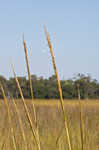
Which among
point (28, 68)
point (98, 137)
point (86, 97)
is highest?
point (28, 68)

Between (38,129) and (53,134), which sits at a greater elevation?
(38,129)

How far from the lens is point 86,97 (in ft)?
5.15

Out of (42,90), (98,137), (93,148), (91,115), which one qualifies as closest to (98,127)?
(98,137)

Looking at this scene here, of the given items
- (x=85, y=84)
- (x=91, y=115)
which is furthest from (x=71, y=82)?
(x=91, y=115)

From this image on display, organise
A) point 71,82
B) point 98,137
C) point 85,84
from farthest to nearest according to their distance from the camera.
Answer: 1. point 98,137
2. point 85,84
3. point 71,82

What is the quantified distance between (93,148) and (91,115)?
246 centimetres

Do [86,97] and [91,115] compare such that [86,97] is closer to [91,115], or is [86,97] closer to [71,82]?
[71,82]

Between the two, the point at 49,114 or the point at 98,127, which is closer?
the point at 98,127

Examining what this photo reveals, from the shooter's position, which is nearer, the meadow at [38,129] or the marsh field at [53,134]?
the meadow at [38,129]

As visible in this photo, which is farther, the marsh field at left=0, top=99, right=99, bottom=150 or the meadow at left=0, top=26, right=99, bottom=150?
the marsh field at left=0, top=99, right=99, bottom=150

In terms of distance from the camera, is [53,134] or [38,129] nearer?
[38,129]

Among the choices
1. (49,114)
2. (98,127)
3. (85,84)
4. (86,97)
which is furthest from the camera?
(49,114)

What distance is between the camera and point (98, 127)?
2.76 m

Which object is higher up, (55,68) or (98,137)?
(55,68)
